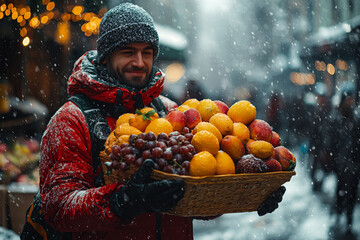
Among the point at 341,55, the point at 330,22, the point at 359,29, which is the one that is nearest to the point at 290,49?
the point at 330,22

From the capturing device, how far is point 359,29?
33.4 feet

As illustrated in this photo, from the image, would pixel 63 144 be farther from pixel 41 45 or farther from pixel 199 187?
pixel 41 45

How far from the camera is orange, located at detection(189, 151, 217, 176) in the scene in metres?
1.65

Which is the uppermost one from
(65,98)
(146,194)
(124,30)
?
(124,30)

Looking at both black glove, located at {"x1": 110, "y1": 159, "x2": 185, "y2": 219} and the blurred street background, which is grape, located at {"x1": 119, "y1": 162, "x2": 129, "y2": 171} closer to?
black glove, located at {"x1": 110, "y1": 159, "x2": 185, "y2": 219}

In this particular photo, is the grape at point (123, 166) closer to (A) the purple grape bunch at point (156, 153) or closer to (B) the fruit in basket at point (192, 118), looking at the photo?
(A) the purple grape bunch at point (156, 153)

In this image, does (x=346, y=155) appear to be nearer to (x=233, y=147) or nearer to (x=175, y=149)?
(x=233, y=147)

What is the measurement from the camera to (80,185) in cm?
179

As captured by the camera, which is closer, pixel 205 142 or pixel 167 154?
pixel 167 154

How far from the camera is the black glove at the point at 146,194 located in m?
1.56

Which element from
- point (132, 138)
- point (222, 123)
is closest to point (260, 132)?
point (222, 123)

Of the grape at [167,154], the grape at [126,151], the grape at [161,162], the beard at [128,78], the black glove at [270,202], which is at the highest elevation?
the beard at [128,78]

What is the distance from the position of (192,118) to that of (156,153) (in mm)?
448

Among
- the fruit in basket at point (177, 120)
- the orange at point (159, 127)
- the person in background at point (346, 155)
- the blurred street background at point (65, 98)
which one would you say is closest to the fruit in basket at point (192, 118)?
the fruit in basket at point (177, 120)
